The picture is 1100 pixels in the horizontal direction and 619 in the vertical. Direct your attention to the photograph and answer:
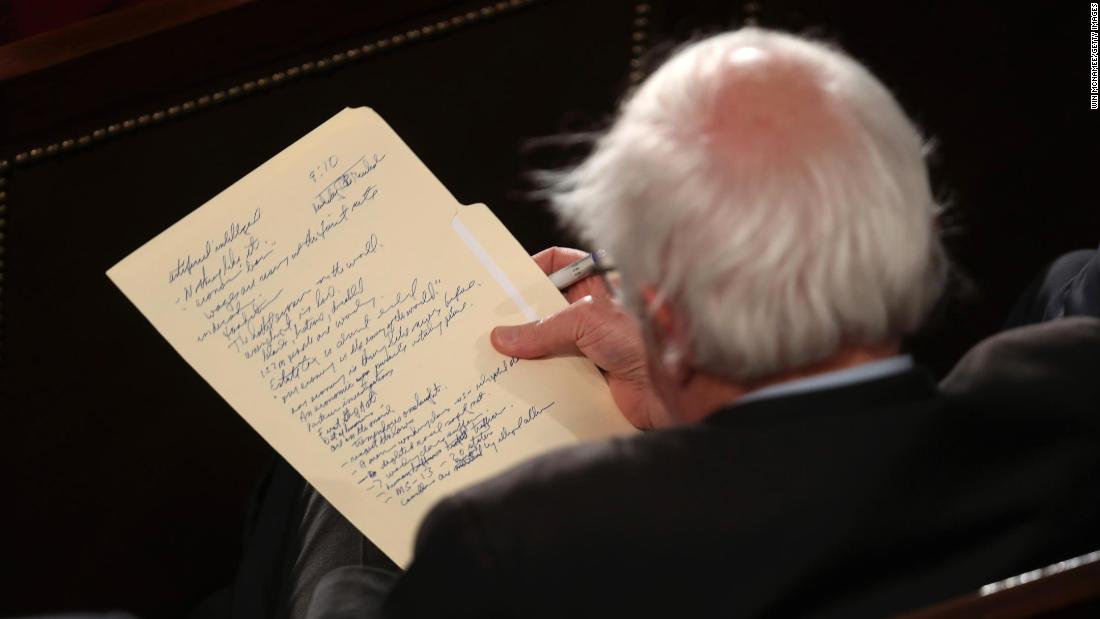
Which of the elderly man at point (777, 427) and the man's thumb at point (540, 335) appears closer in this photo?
the elderly man at point (777, 427)

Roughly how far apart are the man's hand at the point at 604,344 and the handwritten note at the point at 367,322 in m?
0.02

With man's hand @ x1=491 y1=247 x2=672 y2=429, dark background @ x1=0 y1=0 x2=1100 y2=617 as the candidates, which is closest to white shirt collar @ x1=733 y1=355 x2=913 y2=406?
man's hand @ x1=491 y1=247 x2=672 y2=429

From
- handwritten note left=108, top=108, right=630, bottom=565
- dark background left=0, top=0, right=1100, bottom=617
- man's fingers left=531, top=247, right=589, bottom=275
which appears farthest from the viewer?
dark background left=0, top=0, right=1100, bottom=617

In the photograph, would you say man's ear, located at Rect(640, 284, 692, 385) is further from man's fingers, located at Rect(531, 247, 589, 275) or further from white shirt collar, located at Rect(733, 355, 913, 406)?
man's fingers, located at Rect(531, 247, 589, 275)

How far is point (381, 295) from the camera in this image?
101 cm

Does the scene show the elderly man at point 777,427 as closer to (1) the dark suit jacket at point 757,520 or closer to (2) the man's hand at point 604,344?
(1) the dark suit jacket at point 757,520

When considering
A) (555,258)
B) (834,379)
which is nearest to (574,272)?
(555,258)

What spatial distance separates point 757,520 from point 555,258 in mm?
488

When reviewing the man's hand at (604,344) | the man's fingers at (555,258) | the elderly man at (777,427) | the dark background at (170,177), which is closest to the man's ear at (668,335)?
the elderly man at (777,427)

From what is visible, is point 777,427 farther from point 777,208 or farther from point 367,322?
point 367,322

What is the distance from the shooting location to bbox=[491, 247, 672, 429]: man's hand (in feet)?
3.22

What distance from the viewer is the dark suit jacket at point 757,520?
64 cm

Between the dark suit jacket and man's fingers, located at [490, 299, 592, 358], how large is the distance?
301mm

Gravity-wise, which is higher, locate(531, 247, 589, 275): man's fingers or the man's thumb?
locate(531, 247, 589, 275): man's fingers
